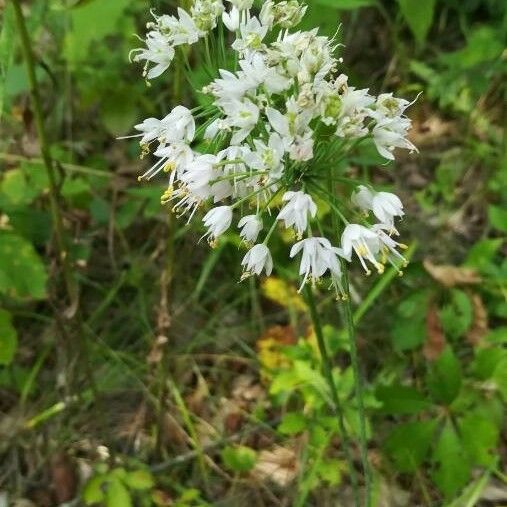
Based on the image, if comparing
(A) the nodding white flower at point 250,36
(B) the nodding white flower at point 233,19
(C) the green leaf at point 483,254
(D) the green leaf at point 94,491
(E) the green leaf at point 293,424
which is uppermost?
(B) the nodding white flower at point 233,19

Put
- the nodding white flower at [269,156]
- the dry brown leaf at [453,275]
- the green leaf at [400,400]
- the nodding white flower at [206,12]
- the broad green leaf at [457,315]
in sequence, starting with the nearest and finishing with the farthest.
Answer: the nodding white flower at [269,156], the nodding white flower at [206,12], the green leaf at [400,400], the broad green leaf at [457,315], the dry brown leaf at [453,275]

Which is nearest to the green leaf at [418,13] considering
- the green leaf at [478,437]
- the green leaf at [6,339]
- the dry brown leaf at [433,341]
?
the dry brown leaf at [433,341]

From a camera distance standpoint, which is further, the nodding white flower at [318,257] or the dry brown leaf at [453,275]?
the dry brown leaf at [453,275]

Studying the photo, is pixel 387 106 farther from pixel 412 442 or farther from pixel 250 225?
pixel 412 442

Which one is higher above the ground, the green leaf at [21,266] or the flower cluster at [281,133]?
the green leaf at [21,266]

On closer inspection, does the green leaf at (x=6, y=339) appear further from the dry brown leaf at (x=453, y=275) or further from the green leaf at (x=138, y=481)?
the dry brown leaf at (x=453, y=275)

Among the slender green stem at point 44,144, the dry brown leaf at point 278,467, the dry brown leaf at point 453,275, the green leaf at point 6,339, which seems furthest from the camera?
the dry brown leaf at point 453,275
